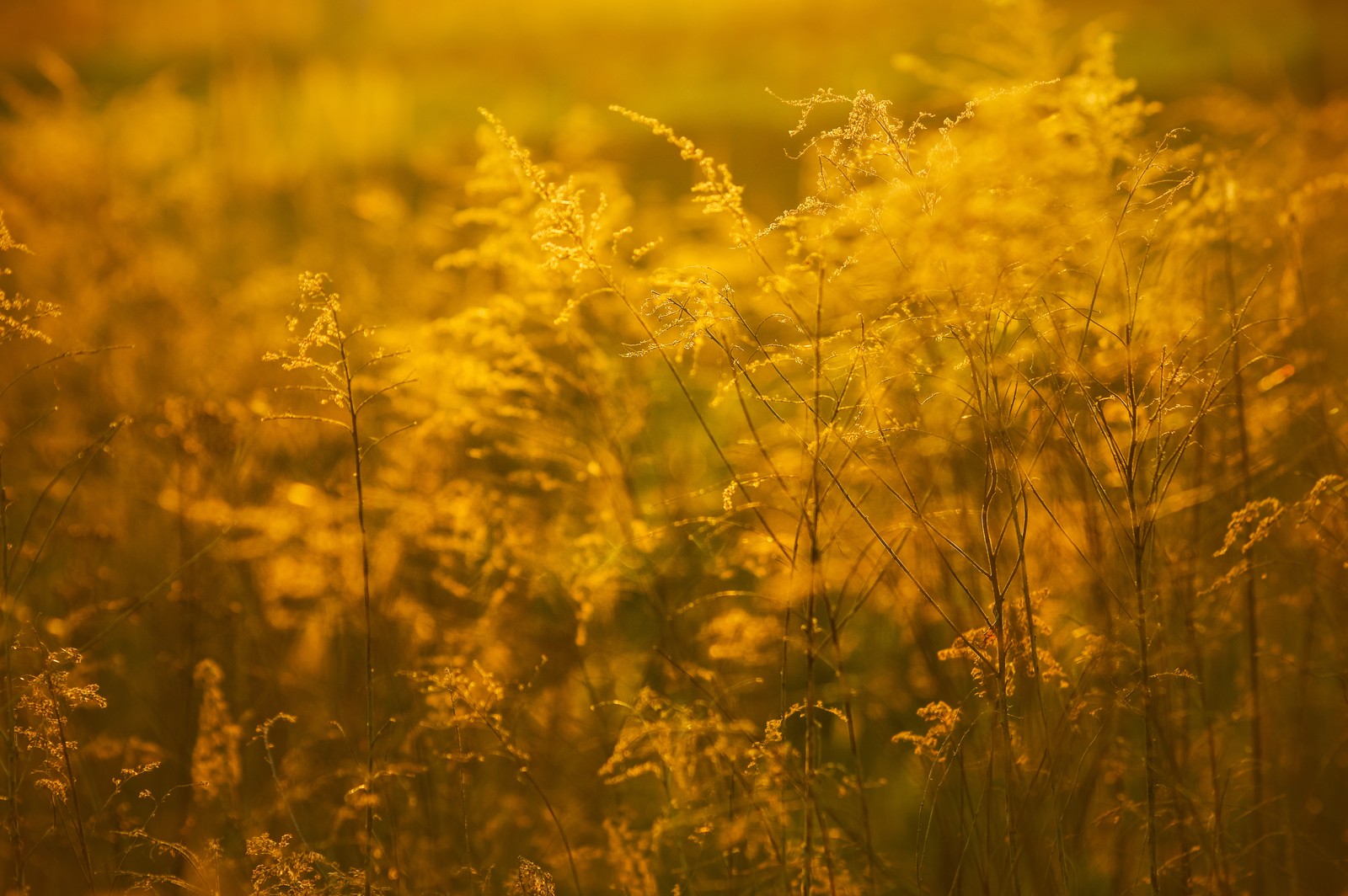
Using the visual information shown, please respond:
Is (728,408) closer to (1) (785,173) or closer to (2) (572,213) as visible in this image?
(2) (572,213)

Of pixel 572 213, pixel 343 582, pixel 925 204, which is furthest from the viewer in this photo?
pixel 343 582

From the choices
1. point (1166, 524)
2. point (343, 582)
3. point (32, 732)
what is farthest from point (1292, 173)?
point (32, 732)

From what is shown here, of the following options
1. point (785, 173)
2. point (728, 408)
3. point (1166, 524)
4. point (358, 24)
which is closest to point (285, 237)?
point (785, 173)

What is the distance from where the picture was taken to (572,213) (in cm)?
140

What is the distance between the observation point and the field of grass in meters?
1.36

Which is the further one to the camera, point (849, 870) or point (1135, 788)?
point (1135, 788)

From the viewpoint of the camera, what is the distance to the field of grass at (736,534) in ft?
4.46

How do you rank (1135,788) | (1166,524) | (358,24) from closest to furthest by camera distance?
(1135,788), (1166,524), (358,24)

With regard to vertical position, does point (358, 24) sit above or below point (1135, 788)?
above

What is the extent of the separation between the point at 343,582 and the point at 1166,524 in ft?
6.16

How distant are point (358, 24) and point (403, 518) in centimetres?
578

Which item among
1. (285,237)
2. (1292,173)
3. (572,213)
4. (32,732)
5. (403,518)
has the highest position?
(285,237)

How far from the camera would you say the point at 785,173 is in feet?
15.3

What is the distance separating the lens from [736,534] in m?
2.38
